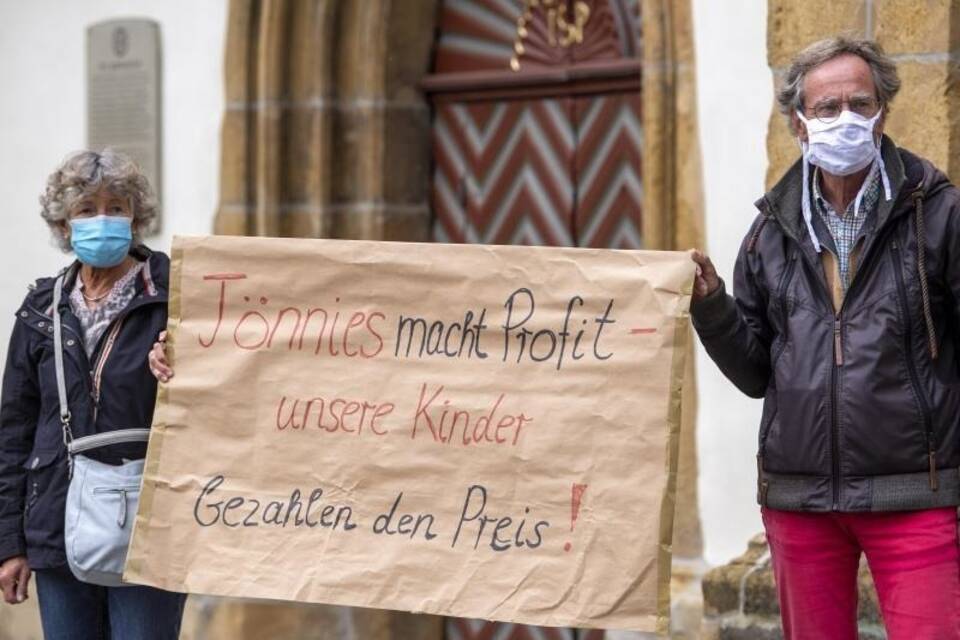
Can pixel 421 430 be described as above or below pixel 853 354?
below

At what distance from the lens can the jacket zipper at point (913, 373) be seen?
4383 millimetres

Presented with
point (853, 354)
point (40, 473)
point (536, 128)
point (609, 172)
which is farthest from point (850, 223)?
point (536, 128)

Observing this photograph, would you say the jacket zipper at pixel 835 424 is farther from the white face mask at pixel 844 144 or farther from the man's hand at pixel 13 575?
the man's hand at pixel 13 575

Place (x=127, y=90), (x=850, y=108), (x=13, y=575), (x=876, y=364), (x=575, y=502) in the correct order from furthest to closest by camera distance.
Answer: (x=127, y=90), (x=13, y=575), (x=575, y=502), (x=850, y=108), (x=876, y=364)

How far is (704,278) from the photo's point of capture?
4.67 m

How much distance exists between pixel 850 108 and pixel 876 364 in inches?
21.3

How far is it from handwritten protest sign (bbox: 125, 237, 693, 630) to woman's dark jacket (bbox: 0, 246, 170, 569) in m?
0.09

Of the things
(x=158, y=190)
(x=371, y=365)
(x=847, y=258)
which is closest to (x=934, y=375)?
(x=847, y=258)

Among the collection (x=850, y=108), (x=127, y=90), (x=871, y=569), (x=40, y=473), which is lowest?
(x=871, y=569)

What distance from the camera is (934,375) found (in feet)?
14.5

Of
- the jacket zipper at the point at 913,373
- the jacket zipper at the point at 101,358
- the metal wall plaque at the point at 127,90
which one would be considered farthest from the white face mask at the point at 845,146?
the metal wall plaque at the point at 127,90

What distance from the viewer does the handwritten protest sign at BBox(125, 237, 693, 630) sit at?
476cm

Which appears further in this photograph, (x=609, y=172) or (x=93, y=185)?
(x=609, y=172)

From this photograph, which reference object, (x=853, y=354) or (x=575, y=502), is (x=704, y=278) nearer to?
(x=853, y=354)
